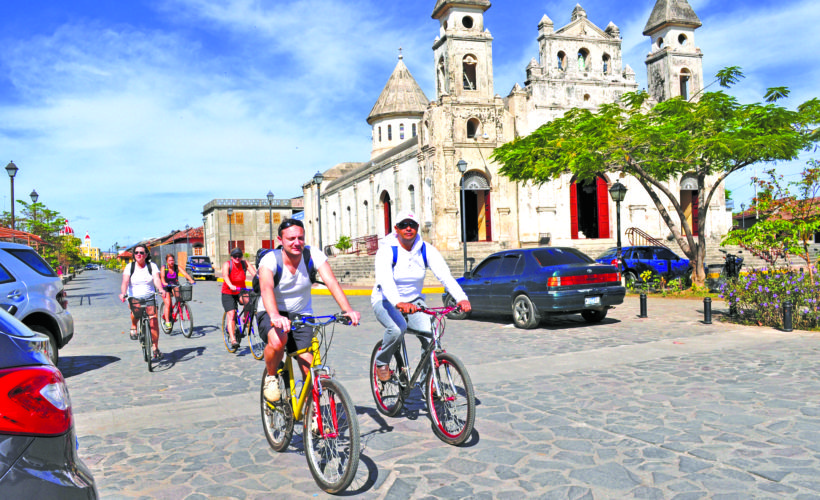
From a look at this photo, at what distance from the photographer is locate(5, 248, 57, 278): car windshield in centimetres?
874

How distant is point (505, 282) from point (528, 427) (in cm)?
780

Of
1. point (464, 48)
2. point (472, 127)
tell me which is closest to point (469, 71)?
point (464, 48)

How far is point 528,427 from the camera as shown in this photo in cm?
548

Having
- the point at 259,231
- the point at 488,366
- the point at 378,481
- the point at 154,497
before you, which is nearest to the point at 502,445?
the point at 378,481

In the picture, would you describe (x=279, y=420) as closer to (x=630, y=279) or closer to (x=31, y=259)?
(x=31, y=259)

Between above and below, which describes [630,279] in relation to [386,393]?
above

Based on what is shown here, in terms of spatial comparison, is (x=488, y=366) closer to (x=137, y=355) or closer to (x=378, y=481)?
(x=378, y=481)

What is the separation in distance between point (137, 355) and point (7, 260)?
2.76m

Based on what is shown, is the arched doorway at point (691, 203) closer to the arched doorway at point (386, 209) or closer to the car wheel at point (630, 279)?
the car wheel at point (630, 279)

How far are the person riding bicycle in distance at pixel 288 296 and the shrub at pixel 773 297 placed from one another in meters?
9.37

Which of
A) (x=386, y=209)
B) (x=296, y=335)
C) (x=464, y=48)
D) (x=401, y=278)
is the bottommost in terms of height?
(x=296, y=335)

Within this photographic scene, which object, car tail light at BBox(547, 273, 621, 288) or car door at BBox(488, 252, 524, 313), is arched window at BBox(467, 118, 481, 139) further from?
car tail light at BBox(547, 273, 621, 288)

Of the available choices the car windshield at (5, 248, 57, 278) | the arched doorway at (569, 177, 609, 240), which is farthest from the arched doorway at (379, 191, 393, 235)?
the car windshield at (5, 248, 57, 278)

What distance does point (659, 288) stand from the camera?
20.1 metres
